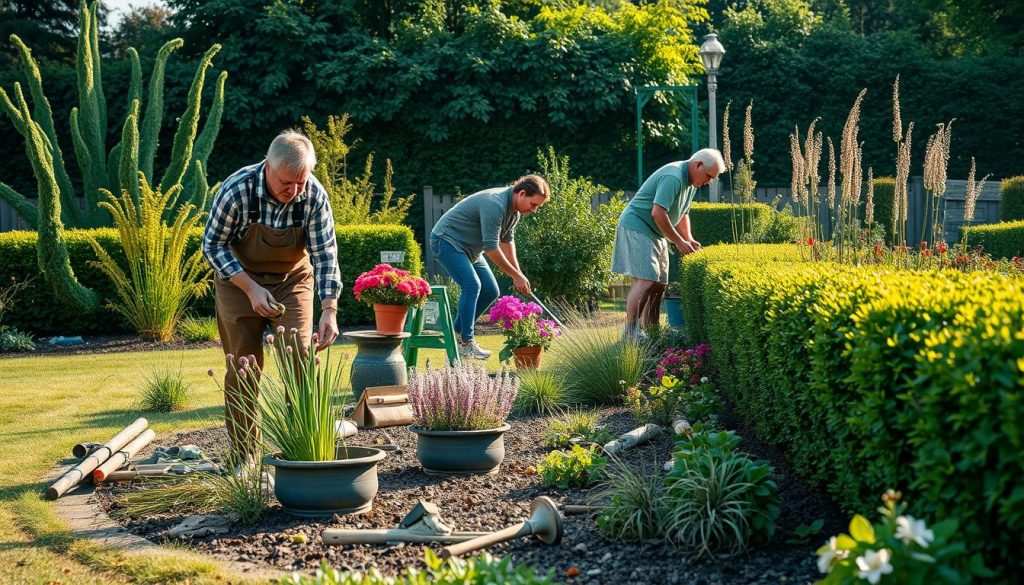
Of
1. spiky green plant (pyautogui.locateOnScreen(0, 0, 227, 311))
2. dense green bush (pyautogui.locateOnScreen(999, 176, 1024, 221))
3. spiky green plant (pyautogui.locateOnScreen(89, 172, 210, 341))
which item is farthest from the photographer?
dense green bush (pyautogui.locateOnScreen(999, 176, 1024, 221))

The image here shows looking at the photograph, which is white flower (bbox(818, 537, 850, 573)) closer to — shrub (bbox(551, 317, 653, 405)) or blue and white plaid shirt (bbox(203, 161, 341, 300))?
blue and white plaid shirt (bbox(203, 161, 341, 300))

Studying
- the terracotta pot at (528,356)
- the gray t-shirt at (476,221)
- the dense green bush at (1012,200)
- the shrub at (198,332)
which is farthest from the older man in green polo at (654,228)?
the dense green bush at (1012,200)

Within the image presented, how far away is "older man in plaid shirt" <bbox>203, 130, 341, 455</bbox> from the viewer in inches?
182

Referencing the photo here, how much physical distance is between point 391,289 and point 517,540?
3.32 metres

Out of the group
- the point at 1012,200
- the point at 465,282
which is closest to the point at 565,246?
the point at 465,282

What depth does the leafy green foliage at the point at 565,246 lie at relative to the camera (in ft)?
41.6

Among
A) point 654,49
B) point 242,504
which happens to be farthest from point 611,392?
point 654,49

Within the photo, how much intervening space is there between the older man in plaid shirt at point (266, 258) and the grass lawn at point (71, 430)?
2.85ft

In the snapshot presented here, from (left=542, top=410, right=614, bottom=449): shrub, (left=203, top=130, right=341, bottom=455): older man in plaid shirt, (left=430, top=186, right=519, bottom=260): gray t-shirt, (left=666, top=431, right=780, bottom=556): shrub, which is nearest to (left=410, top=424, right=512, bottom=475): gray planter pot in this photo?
(left=542, top=410, right=614, bottom=449): shrub

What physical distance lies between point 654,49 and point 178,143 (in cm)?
930

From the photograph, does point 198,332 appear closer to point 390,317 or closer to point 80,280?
point 80,280

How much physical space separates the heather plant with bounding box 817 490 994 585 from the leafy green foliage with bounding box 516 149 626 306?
1034 cm

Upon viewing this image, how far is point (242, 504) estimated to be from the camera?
4.14m

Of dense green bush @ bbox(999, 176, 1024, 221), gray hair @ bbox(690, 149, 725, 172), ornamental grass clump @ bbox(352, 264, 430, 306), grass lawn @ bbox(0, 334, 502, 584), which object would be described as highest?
gray hair @ bbox(690, 149, 725, 172)
